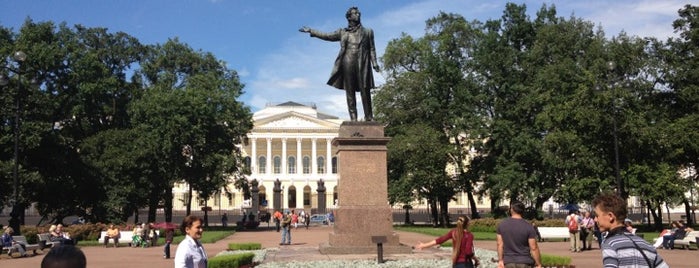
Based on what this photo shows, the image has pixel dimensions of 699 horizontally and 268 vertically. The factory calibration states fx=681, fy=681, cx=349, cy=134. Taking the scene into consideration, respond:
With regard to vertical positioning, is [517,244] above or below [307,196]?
below

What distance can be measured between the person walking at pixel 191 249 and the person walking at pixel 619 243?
3.27m

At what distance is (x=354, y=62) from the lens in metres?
15.6

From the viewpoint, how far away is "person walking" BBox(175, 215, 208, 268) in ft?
18.8

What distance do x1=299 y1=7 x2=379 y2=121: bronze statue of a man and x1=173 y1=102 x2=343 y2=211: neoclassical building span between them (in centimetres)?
7247

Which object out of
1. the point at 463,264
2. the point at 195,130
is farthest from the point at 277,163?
the point at 463,264

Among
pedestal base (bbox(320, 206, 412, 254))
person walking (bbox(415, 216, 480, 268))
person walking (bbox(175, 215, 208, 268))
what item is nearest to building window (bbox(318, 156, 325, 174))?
pedestal base (bbox(320, 206, 412, 254))

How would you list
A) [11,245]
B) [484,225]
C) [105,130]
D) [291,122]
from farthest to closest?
[291,122] < [105,130] < [484,225] < [11,245]

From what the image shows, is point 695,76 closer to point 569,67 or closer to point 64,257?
point 569,67

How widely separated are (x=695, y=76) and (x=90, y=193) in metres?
32.0

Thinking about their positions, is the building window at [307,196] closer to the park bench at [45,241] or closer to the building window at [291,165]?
the building window at [291,165]

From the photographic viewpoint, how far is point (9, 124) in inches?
1277

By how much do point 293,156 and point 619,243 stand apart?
88.1m

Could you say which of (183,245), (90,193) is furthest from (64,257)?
(90,193)

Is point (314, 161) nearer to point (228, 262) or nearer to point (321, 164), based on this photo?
point (321, 164)
